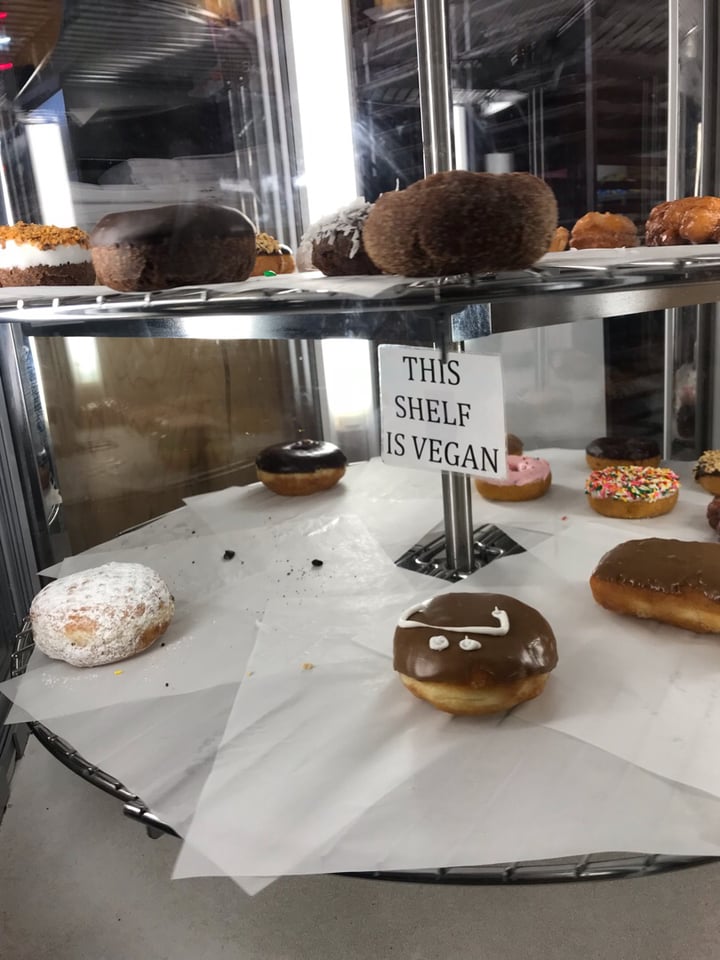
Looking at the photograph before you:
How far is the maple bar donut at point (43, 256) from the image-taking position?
90 cm

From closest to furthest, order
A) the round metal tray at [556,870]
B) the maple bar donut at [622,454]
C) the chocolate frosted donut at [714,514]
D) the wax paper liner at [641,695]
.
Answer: the round metal tray at [556,870] → the wax paper liner at [641,695] → the chocolate frosted donut at [714,514] → the maple bar donut at [622,454]

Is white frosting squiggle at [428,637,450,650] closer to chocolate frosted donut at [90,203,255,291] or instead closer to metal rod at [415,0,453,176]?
chocolate frosted donut at [90,203,255,291]

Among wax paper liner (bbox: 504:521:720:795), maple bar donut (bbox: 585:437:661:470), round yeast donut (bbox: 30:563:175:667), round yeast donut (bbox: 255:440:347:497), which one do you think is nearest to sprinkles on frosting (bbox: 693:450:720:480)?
maple bar donut (bbox: 585:437:661:470)

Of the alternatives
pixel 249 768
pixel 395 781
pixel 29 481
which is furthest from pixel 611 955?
pixel 29 481

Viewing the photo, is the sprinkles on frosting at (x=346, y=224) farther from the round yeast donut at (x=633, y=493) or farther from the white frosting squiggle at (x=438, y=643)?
the round yeast donut at (x=633, y=493)

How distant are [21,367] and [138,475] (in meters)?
0.32

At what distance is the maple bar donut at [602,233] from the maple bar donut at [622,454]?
0.41 metres

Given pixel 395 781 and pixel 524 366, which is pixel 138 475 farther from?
pixel 395 781

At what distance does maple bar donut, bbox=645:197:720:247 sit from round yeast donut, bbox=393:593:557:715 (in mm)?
623

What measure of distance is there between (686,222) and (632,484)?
429mm

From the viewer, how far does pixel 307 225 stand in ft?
3.15

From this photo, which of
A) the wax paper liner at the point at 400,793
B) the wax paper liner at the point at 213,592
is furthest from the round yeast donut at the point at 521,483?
the wax paper liner at the point at 400,793

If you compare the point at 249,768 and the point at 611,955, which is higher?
the point at 249,768

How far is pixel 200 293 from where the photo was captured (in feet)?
2.17
